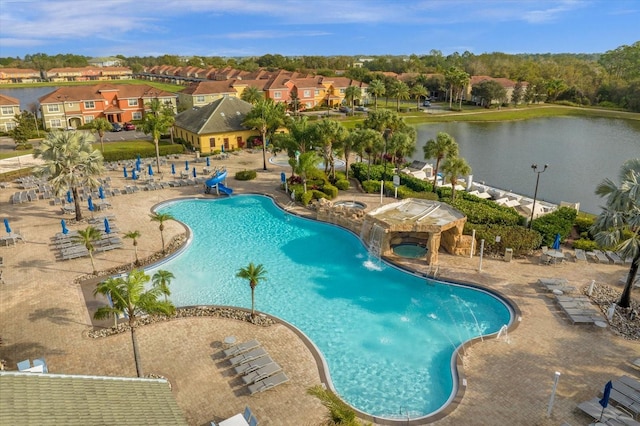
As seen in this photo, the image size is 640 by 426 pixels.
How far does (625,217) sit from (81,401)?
71.6 feet

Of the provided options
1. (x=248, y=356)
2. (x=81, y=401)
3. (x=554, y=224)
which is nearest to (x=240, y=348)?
(x=248, y=356)

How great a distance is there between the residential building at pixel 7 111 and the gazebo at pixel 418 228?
6532 centimetres

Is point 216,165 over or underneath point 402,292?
over

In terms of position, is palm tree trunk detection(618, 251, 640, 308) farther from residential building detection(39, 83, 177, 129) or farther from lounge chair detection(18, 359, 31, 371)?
residential building detection(39, 83, 177, 129)

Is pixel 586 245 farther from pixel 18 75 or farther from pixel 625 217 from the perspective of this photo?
pixel 18 75

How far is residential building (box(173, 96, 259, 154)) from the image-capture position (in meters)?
54.2

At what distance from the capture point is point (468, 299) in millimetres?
22797

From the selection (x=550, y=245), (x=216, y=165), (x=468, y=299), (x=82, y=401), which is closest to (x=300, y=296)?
(x=468, y=299)

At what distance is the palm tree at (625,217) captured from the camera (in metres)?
18.9

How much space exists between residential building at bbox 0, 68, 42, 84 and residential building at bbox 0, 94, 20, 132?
410 ft

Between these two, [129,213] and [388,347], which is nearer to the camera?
[388,347]

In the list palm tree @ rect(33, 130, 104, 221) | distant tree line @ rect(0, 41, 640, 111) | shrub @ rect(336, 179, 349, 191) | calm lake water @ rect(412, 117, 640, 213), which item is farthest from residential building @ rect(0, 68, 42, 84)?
shrub @ rect(336, 179, 349, 191)

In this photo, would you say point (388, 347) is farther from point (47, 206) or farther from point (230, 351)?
point (47, 206)

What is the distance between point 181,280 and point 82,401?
15.1m
